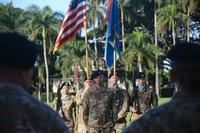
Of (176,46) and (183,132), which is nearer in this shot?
(183,132)

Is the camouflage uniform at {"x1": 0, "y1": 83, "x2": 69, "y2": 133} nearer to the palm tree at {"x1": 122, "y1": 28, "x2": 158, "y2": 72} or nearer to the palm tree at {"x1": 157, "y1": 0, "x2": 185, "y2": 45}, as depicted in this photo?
the palm tree at {"x1": 157, "y1": 0, "x2": 185, "y2": 45}

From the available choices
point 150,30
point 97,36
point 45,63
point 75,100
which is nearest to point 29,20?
point 45,63

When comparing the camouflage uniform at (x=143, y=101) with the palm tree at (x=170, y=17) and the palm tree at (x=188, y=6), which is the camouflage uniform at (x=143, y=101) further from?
the palm tree at (x=170, y=17)

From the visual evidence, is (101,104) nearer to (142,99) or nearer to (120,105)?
(120,105)

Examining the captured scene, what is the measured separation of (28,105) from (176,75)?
0.90 m

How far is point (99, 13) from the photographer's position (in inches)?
2360

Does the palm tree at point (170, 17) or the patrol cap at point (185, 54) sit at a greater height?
the palm tree at point (170, 17)

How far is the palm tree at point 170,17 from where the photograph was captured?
57.4 metres

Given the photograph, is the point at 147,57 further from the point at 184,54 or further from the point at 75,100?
the point at 184,54

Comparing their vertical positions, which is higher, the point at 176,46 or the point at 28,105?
the point at 176,46

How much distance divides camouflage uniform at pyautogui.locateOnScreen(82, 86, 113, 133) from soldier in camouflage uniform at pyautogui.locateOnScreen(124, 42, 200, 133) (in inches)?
234

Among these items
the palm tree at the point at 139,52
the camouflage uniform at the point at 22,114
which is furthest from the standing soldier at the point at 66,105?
the palm tree at the point at 139,52

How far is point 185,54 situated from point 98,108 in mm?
6053

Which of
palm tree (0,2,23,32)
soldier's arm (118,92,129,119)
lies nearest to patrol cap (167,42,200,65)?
soldier's arm (118,92,129,119)
